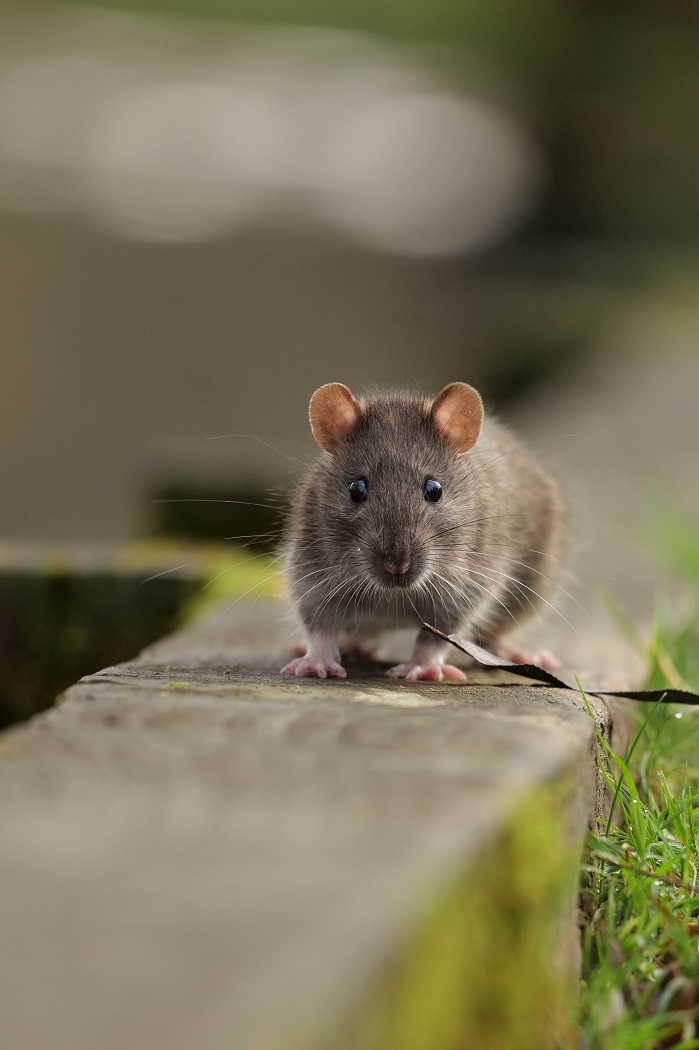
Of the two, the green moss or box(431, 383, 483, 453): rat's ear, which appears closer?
the green moss

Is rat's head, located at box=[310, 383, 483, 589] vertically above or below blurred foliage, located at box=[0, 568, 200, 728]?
above

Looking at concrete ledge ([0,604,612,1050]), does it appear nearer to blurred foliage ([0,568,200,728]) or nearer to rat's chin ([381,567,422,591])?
rat's chin ([381,567,422,591])

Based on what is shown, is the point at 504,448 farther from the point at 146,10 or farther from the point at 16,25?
the point at 146,10

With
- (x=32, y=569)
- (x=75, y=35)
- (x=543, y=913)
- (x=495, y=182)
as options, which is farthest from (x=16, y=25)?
(x=543, y=913)

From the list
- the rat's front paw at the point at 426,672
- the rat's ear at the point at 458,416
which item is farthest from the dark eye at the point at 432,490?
the rat's front paw at the point at 426,672

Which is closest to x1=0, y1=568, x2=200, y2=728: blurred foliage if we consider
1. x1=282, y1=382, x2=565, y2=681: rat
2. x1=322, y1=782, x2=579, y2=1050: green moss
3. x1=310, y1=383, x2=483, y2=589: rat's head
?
x1=282, y1=382, x2=565, y2=681: rat

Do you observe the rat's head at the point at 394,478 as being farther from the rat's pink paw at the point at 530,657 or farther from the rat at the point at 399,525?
the rat's pink paw at the point at 530,657

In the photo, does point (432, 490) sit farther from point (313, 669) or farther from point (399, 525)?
point (313, 669)
